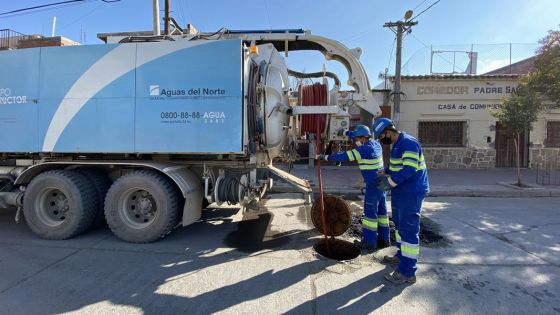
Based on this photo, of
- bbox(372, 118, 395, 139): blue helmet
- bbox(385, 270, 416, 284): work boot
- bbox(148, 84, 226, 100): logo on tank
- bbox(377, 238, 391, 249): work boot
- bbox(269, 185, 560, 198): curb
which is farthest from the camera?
bbox(269, 185, 560, 198): curb

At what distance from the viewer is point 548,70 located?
32.5ft

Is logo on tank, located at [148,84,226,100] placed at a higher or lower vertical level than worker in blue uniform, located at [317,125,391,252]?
higher

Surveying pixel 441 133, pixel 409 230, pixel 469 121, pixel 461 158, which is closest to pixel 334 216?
pixel 409 230

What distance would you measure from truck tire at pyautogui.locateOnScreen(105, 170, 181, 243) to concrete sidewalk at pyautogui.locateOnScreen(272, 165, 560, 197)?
2727 mm

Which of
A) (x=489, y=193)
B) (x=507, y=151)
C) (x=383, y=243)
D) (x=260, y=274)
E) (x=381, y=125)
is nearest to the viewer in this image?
(x=260, y=274)

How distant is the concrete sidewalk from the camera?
9.24 meters

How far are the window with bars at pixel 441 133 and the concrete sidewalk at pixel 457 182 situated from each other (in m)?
1.39

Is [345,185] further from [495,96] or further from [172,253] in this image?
[495,96]

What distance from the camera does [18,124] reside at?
195 inches

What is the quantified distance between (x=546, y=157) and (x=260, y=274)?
52.6ft

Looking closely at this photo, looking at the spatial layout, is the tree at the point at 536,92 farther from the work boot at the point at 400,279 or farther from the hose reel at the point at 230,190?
the hose reel at the point at 230,190

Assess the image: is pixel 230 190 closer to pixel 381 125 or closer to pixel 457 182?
pixel 381 125

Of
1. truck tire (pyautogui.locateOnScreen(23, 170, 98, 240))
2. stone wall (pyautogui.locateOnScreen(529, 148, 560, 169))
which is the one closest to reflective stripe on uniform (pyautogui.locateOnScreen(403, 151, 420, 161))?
truck tire (pyautogui.locateOnScreen(23, 170, 98, 240))

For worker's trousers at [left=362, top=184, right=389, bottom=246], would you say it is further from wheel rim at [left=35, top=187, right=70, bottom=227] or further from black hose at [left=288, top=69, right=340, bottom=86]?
wheel rim at [left=35, top=187, right=70, bottom=227]
